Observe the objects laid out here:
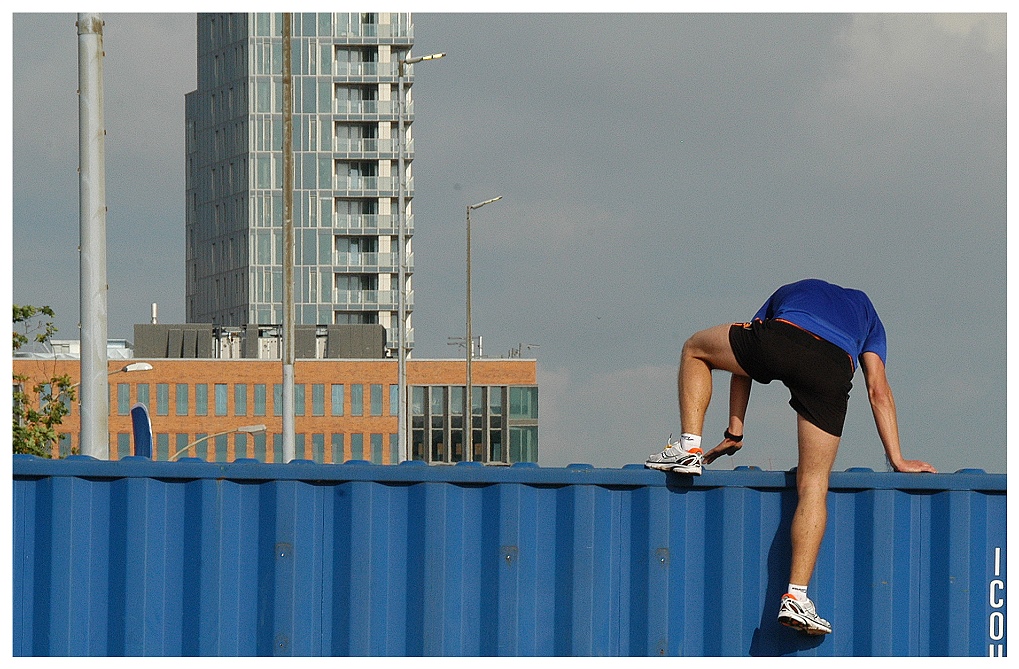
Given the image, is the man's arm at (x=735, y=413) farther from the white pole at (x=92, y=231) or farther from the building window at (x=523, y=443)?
the building window at (x=523, y=443)

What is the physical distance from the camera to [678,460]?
7137 mm

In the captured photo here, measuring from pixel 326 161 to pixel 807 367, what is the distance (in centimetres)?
10183

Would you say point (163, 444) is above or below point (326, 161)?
below

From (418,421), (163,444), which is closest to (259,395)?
(163,444)

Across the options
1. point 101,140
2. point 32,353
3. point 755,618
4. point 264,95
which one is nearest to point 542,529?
point 755,618

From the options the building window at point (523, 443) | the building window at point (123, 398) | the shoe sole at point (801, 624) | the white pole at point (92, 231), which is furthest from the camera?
the building window at point (523, 443)

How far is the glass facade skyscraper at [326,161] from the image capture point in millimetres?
104625

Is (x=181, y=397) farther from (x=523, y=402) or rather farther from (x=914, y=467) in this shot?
(x=914, y=467)

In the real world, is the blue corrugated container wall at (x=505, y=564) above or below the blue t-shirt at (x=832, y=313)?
below

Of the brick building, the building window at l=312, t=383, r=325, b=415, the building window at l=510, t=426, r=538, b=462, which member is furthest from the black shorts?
the building window at l=312, t=383, r=325, b=415

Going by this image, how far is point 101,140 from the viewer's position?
37.4ft

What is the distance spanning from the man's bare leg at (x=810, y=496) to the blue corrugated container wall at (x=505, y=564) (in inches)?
7.8

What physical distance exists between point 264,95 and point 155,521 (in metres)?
102

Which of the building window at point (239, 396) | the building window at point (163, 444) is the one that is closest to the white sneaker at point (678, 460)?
the building window at point (239, 396)
